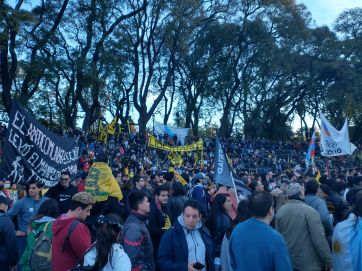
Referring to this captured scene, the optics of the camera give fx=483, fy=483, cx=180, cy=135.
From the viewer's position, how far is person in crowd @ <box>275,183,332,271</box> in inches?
196

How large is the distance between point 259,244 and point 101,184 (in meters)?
2.87

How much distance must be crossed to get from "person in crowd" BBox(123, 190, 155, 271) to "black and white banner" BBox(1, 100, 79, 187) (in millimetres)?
2788

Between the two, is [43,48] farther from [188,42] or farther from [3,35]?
[188,42]

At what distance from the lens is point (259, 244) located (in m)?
3.68

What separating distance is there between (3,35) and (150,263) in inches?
743

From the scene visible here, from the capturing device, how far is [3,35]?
2089 centimetres

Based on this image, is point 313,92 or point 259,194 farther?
point 313,92

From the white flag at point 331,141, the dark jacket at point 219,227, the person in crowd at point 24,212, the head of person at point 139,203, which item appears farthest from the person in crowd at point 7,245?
the white flag at point 331,141

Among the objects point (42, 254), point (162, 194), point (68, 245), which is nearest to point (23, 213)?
point (162, 194)

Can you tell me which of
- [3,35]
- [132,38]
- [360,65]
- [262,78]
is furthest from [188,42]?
[3,35]

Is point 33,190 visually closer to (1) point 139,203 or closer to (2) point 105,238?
(1) point 139,203

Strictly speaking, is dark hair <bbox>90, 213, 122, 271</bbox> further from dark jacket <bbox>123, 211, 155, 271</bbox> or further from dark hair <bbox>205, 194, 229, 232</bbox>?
dark hair <bbox>205, 194, 229, 232</bbox>

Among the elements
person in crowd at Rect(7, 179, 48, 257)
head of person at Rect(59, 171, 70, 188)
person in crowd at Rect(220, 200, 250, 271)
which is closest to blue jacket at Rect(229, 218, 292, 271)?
person in crowd at Rect(220, 200, 250, 271)

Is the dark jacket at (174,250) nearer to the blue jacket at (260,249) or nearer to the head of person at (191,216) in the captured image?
the head of person at (191,216)
